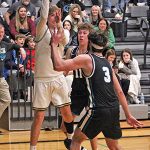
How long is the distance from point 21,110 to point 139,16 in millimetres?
5462

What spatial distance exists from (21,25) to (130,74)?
2.58 m

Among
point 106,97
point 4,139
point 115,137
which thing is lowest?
point 4,139

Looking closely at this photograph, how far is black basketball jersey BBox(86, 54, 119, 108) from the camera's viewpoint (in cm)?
736

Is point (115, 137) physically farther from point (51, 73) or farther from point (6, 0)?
point (6, 0)

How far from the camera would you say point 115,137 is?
7.43 m

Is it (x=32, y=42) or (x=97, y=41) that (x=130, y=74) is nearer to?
(x=32, y=42)

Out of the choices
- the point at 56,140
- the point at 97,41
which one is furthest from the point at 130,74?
the point at 97,41

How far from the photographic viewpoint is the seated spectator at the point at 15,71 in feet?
39.4

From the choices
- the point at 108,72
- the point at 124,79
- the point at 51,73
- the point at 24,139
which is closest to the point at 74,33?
the point at 124,79

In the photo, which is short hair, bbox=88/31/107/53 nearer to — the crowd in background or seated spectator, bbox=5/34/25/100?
the crowd in background

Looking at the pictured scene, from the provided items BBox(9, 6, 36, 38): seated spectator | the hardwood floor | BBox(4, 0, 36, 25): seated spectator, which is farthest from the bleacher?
BBox(9, 6, 36, 38): seated spectator

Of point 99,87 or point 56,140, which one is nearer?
point 99,87

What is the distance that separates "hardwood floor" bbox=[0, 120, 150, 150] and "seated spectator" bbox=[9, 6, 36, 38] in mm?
2607

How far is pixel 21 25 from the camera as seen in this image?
13.6 meters
